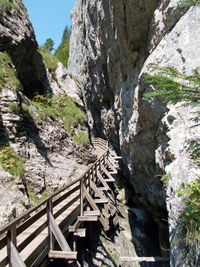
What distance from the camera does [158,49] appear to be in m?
6.15

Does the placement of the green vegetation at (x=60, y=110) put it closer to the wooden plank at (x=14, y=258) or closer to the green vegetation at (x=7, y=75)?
the green vegetation at (x=7, y=75)

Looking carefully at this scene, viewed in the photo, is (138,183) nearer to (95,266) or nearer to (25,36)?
(95,266)

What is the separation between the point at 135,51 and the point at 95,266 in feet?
32.0

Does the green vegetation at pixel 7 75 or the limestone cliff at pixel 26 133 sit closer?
the limestone cliff at pixel 26 133

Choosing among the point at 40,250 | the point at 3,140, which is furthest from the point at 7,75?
the point at 40,250

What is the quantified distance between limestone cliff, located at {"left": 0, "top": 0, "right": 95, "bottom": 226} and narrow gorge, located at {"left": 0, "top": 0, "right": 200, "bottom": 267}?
0.05m

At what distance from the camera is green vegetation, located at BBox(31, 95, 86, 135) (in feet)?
40.2

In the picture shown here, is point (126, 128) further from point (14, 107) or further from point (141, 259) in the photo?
point (141, 259)

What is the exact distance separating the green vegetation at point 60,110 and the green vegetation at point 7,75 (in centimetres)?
228

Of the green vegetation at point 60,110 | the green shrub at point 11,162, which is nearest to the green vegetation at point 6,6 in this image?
the green vegetation at point 60,110

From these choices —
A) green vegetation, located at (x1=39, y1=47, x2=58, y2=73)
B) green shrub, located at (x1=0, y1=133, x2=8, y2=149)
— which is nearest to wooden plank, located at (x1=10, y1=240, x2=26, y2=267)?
green shrub, located at (x1=0, y1=133, x2=8, y2=149)

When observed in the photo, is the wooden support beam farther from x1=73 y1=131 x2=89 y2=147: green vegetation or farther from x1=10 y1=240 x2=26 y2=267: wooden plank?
x1=73 y1=131 x2=89 y2=147: green vegetation

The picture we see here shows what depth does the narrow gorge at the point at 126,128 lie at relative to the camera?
374 centimetres

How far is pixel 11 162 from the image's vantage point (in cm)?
762
